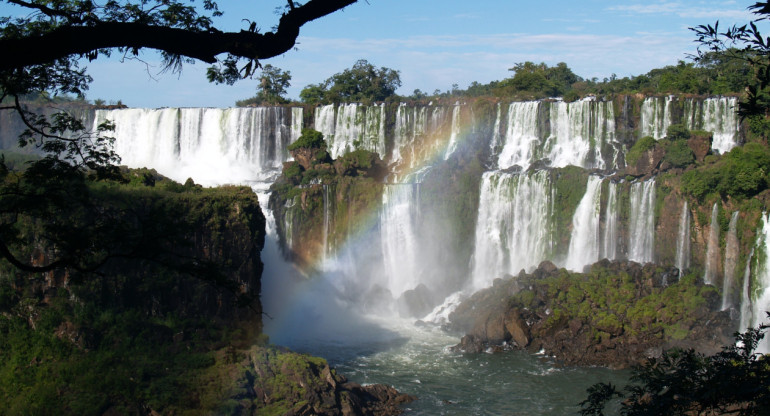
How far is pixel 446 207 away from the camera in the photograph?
32.2 m

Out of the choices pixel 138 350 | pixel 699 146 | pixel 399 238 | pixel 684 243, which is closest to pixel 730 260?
pixel 684 243

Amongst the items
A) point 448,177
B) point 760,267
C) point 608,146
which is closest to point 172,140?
point 448,177

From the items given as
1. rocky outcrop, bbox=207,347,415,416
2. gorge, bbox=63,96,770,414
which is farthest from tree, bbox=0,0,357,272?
gorge, bbox=63,96,770,414

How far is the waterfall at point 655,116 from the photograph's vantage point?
1287 inches

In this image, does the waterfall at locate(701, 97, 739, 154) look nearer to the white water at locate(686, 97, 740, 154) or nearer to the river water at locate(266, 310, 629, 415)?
the white water at locate(686, 97, 740, 154)

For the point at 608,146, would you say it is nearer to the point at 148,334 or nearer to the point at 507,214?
the point at 507,214

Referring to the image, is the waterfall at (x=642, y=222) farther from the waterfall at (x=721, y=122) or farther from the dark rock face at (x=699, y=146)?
the waterfall at (x=721, y=122)

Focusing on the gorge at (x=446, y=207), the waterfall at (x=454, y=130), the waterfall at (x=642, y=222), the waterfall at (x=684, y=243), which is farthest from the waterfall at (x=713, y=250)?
the waterfall at (x=454, y=130)

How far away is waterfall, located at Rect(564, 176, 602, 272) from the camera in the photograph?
2870 centimetres

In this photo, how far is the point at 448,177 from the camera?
3247 centimetres

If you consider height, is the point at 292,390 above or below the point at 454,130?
below

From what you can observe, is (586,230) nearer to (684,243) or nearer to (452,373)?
(684,243)

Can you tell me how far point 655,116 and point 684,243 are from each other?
28.6ft

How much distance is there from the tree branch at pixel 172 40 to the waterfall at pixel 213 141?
104 ft
